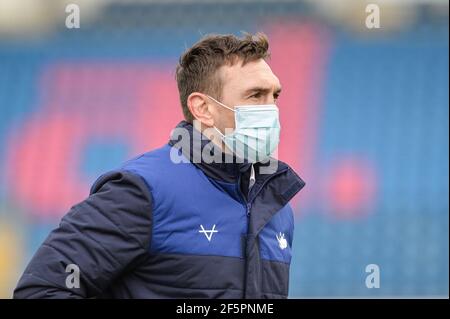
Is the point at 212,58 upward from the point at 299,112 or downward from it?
downward

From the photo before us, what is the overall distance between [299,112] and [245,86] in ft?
17.8

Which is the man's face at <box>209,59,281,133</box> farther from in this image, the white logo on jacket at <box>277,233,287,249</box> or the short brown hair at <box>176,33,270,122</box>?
the white logo on jacket at <box>277,233,287,249</box>

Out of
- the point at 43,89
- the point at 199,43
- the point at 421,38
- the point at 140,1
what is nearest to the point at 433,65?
the point at 421,38

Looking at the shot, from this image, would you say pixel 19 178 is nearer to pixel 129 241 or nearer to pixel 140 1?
pixel 140 1

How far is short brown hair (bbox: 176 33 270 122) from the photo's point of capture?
2.21m

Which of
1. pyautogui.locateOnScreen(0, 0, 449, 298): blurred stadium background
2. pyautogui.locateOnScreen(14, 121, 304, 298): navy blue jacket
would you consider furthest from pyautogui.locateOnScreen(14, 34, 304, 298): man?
pyautogui.locateOnScreen(0, 0, 449, 298): blurred stadium background

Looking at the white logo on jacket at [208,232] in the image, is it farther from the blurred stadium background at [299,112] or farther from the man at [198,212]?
the blurred stadium background at [299,112]

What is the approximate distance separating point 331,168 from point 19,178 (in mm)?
2988

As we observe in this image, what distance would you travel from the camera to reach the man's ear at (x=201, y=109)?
2223 mm

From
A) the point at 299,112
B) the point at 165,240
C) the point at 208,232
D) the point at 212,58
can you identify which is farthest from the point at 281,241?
the point at 299,112

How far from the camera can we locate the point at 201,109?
7.31ft

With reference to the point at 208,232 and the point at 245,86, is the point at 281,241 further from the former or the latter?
the point at 245,86

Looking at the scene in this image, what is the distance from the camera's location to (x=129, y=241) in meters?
1.84

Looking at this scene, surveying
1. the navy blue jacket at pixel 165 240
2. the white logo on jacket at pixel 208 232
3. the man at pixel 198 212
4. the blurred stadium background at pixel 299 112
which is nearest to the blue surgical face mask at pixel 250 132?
the man at pixel 198 212
